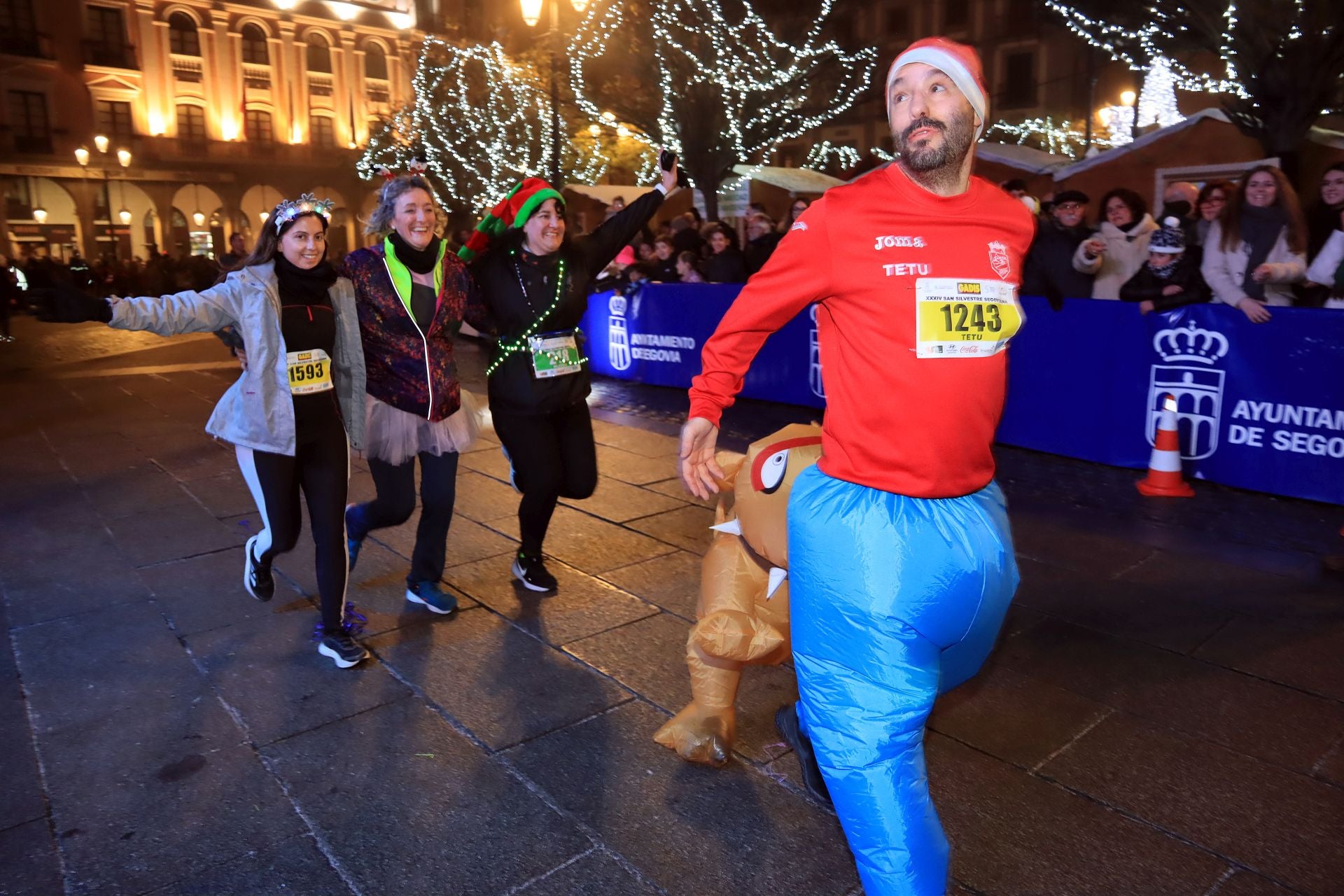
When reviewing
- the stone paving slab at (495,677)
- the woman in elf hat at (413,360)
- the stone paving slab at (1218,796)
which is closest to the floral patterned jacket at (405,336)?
the woman in elf hat at (413,360)

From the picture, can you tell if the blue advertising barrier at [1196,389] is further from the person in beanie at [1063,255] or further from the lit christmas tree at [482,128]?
the lit christmas tree at [482,128]

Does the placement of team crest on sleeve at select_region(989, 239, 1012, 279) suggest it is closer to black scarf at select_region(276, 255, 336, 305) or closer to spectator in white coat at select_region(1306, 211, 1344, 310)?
black scarf at select_region(276, 255, 336, 305)

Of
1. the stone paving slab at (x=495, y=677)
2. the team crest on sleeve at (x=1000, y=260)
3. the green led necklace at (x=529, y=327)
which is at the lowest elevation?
the stone paving slab at (x=495, y=677)

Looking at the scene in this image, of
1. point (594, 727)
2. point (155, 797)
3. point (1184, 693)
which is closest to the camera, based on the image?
point (155, 797)

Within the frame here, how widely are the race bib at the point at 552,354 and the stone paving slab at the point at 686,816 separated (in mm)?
1735

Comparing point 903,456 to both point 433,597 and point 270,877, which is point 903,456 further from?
point 433,597

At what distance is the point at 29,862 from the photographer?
2.80 metres

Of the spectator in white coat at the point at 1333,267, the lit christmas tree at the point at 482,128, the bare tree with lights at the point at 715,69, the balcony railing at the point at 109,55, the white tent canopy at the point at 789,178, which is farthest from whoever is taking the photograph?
the balcony railing at the point at 109,55

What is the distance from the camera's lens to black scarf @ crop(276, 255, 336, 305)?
3.93 m

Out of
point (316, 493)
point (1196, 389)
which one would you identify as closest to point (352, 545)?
point (316, 493)

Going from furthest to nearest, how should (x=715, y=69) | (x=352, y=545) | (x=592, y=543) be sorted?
(x=715, y=69) < (x=592, y=543) < (x=352, y=545)

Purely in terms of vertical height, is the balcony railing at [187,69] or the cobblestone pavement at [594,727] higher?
the balcony railing at [187,69]

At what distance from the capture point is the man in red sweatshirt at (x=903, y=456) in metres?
2.06

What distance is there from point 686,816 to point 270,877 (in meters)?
1.21
